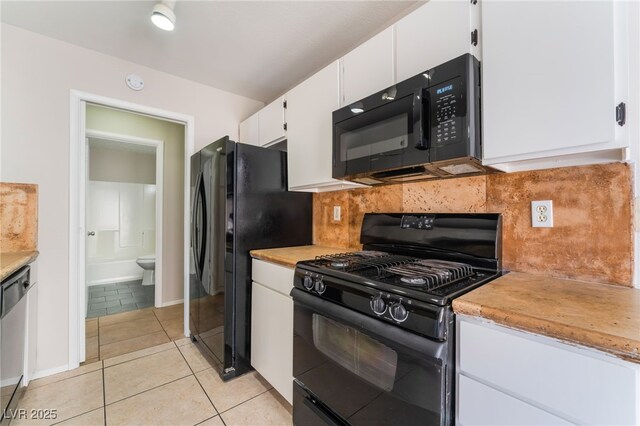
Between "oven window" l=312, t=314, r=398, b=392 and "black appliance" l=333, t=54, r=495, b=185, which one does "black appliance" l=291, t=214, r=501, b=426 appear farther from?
"black appliance" l=333, t=54, r=495, b=185

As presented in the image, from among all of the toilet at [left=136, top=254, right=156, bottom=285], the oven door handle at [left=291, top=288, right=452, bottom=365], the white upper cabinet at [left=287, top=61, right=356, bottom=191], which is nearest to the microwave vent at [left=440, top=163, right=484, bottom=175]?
the white upper cabinet at [left=287, top=61, right=356, bottom=191]

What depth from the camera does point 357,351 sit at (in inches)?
43.8

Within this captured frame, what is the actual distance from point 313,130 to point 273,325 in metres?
1.30

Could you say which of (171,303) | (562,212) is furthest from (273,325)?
(171,303)

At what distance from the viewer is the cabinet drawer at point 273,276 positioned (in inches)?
62.1

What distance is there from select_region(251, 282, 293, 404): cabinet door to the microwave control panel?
44.7 inches

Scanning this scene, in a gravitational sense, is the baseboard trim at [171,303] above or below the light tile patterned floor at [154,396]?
above

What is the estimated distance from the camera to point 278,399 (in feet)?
5.73

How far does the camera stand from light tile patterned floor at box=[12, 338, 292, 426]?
1.57 meters

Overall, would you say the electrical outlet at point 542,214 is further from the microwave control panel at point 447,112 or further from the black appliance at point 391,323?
the microwave control panel at point 447,112

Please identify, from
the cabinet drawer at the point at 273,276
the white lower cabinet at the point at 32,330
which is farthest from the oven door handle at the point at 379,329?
the white lower cabinet at the point at 32,330

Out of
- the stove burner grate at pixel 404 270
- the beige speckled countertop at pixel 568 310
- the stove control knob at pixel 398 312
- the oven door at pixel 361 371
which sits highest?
the stove burner grate at pixel 404 270

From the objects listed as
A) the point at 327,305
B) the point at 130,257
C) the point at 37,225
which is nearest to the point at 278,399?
the point at 327,305

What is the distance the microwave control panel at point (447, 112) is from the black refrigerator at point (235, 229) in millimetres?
1264
